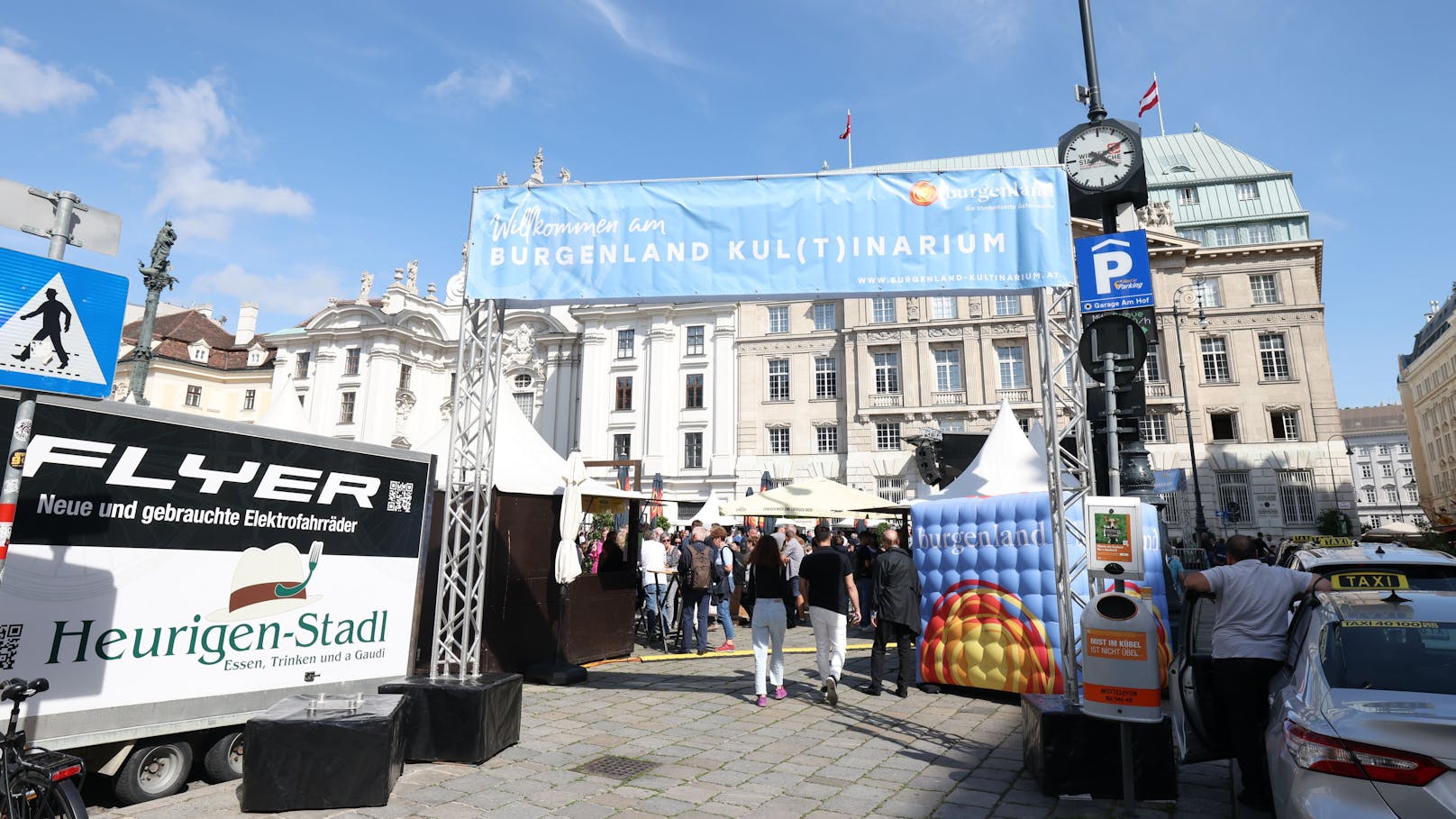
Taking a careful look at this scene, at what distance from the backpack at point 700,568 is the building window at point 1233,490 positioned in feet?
114

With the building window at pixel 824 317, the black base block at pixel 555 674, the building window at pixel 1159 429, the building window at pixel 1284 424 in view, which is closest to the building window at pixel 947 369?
the building window at pixel 824 317

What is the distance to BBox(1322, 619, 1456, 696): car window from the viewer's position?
147 inches

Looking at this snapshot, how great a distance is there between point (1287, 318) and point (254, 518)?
46.0 metres

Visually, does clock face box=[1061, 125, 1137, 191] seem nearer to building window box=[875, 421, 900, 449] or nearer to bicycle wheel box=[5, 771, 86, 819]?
bicycle wheel box=[5, 771, 86, 819]

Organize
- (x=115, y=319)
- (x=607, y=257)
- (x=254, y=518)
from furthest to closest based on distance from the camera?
(x=607, y=257) < (x=254, y=518) < (x=115, y=319)

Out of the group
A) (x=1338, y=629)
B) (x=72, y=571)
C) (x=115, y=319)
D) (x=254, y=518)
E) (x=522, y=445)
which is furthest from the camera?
(x=522, y=445)

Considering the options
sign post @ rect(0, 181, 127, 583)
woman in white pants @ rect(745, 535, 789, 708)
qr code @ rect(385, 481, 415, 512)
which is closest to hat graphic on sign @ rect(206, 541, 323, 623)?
qr code @ rect(385, 481, 415, 512)

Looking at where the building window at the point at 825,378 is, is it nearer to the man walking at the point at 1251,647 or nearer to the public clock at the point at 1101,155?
the public clock at the point at 1101,155

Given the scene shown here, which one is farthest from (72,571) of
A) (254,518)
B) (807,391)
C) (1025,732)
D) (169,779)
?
(807,391)

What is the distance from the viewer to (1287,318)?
126 ft

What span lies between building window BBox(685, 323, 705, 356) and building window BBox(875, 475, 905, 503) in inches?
490

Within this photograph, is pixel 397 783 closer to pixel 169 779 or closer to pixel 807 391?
pixel 169 779

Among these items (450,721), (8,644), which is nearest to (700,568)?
(450,721)

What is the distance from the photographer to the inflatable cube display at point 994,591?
863cm
